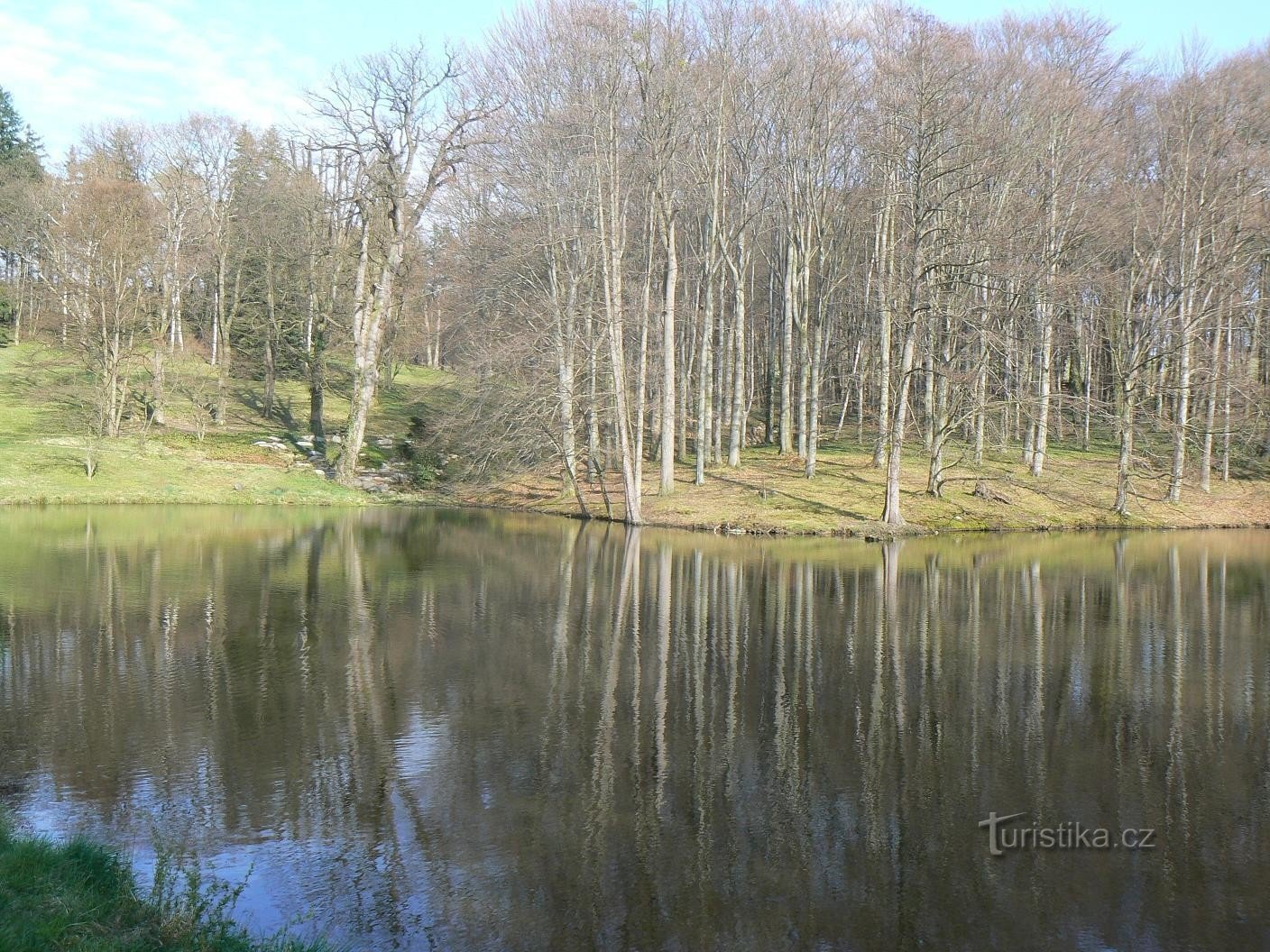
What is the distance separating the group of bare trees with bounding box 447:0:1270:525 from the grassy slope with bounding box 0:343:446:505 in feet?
28.4

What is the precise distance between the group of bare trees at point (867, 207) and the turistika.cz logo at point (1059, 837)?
2238cm

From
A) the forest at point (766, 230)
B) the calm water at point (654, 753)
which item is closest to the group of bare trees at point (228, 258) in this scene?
the forest at point (766, 230)

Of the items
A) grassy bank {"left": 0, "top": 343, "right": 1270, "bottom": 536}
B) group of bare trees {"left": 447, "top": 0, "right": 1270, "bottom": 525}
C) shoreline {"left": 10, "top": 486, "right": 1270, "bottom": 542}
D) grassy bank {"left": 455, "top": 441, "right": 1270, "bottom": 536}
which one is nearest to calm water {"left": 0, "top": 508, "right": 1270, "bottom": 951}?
shoreline {"left": 10, "top": 486, "right": 1270, "bottom": 542}

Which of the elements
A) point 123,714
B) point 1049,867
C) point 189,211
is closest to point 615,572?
point 123,714

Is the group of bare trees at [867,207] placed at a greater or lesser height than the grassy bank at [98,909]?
greater

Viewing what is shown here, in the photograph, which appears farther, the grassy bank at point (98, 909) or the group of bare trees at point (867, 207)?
the group of bare trees at point (867, 207)

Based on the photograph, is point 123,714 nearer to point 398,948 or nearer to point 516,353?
point 398,948

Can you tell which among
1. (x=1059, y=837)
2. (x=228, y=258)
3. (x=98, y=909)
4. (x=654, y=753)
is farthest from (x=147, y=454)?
(x=1059, y=837)

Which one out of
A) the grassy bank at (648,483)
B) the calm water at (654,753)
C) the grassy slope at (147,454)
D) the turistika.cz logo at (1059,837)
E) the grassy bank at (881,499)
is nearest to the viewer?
the calm water at (654,753)

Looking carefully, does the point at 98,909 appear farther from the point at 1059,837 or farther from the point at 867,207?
the point at 867,207

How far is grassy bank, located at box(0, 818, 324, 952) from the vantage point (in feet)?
16.8

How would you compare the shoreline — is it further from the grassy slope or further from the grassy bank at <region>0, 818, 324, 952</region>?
the grassy bank at <region>0, 818, 324, 952</region>

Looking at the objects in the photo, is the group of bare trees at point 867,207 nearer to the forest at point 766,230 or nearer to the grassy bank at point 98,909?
the forest at point 766,230

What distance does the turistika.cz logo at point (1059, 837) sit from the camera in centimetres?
757
